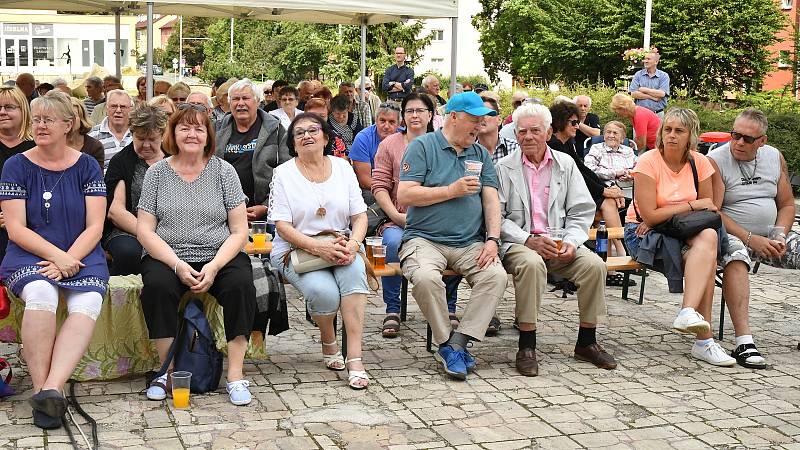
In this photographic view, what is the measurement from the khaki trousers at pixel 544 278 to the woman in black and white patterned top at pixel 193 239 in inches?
60.0

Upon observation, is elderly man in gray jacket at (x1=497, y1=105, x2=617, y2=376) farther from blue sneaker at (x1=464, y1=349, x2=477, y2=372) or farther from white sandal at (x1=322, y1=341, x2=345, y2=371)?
white sandal at (x1=322, y1=341, x2=345, y2=371)

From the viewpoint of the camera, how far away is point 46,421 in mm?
4465

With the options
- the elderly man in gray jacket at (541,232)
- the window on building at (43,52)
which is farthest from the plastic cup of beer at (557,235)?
the window on building at (43,52)

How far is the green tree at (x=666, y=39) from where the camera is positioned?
34000 mm

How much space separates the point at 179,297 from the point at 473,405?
5.14ft

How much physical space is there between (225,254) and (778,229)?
3.54 m

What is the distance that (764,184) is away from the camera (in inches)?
254

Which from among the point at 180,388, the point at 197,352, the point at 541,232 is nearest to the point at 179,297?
the point at 197,352

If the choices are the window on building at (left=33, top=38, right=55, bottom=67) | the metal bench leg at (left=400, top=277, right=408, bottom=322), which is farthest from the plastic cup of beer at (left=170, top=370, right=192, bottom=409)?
the window on building at (left=33, top=38, right=55, bottom=67)

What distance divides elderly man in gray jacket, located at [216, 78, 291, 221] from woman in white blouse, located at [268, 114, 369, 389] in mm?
1410

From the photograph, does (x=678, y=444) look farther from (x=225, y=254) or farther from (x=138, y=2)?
(x=138, y=2)

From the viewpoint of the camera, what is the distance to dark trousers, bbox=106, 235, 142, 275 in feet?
18.5

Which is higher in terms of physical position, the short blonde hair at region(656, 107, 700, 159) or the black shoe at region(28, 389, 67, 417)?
the short blonde hair at region(656, 107, 700, 159)

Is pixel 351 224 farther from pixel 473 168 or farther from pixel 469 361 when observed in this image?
pixel 469 361
